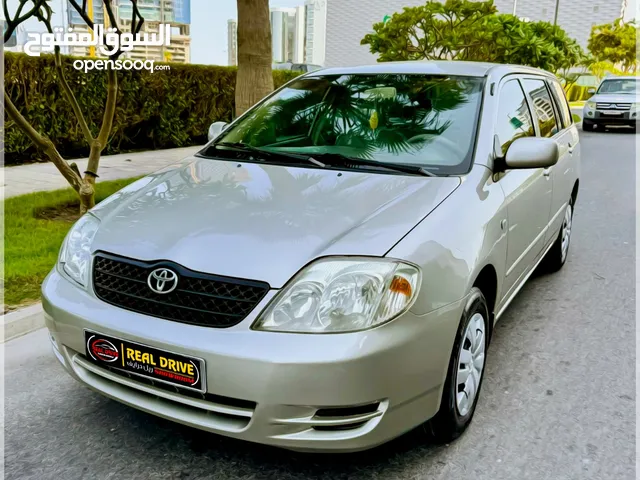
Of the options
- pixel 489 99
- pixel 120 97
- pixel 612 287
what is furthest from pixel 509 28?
pixel 489 99

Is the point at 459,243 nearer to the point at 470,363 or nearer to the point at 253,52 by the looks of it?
the point at 470,363

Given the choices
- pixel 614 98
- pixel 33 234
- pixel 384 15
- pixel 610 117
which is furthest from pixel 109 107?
pixel 384 15

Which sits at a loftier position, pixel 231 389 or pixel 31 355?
pixel 231 389

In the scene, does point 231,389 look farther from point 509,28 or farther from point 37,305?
point 509,28

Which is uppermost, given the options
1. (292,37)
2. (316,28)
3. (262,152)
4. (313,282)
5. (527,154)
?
(316,28)

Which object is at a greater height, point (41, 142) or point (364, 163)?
point (364, 163)

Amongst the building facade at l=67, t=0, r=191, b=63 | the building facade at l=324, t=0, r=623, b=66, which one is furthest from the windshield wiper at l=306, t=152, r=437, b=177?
the building facade at l=324, t=0, r=623, b=66

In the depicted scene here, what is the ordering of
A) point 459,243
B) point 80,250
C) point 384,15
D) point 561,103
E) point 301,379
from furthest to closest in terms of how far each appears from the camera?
point 384,15 < point 561,103 < point 80,250 < point 459,243 < point 301,379

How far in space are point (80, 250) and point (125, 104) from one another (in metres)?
8.89

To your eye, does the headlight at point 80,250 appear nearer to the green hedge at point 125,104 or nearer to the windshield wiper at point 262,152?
the windshield wiper at point 262,152

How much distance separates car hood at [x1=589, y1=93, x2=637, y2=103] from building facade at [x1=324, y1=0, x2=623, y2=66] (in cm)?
3817

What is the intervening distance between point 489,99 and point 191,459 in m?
2.39

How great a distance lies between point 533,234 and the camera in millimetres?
3895

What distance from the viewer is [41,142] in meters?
5.69
